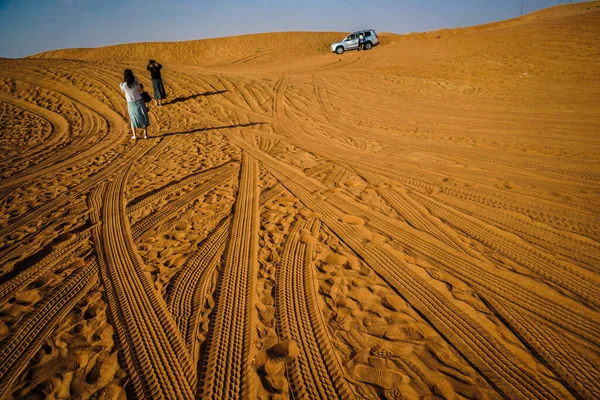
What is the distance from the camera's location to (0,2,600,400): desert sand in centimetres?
188

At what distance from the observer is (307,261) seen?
9.34 ft

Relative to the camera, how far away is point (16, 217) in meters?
3.79

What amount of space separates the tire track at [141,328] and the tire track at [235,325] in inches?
6.5

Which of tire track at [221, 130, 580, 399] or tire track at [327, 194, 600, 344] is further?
tire track at [327, 194, 600, 344]

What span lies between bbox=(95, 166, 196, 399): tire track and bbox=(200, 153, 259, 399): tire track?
6.5 inches

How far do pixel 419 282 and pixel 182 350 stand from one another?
81.8 inches

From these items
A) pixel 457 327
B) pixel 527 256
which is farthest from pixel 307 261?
pixel 527 256

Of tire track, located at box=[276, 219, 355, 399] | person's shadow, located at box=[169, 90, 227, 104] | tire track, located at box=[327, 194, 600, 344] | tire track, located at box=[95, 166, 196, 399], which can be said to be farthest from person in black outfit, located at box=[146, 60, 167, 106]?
tire track, located at box=[327, 194, 600, 344]

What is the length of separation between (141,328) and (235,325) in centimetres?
76

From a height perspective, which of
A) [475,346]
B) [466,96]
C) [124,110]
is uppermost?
[124,110]

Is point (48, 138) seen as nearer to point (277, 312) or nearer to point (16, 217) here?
point (16, 217)

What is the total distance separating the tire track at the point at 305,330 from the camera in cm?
179

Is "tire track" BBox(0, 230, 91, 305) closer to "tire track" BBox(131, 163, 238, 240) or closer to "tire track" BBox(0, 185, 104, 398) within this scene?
"tire track" BBox(0, 185, 104, 398)

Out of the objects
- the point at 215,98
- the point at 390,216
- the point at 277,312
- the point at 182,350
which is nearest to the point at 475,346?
the point at 277,312
